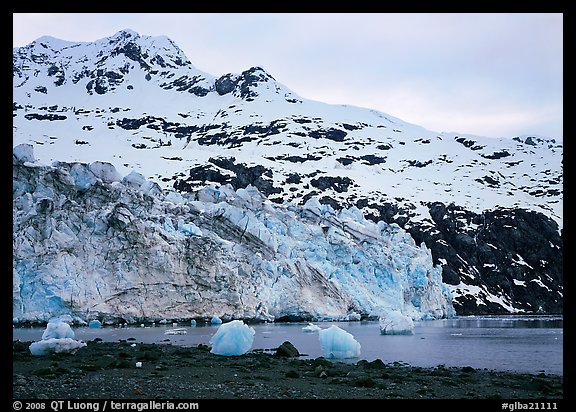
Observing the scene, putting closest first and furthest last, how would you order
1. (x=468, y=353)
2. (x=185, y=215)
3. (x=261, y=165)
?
1. (x=468, y=353)
2. (x=185, y=215)
3. (x=261, y=165)

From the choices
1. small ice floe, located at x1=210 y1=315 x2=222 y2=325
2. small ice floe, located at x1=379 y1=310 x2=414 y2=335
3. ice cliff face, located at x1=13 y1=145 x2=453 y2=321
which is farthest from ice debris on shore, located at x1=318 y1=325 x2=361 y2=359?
ice cliff face, located at x1=13 y1=145 x2=453 y2=321

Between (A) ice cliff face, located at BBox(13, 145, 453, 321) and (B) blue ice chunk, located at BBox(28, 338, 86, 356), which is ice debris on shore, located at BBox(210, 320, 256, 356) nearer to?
(B) blue ice chunk, located at BBox(28, 338, 86, 356)

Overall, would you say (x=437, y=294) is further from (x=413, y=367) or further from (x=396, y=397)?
(x=396, y=397)

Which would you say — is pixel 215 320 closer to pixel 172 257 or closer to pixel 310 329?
pixel 172 257
